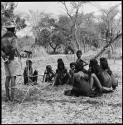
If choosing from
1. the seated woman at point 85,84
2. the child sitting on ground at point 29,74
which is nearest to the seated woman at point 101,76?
the seated woman at point 85,84

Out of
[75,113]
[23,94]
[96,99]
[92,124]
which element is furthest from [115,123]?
[23,94]

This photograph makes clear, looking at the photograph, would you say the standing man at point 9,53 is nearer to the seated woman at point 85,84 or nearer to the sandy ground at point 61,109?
the sandy ground at point 61,109

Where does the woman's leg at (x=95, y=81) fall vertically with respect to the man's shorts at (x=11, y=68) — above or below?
below

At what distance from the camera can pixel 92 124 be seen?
487cm

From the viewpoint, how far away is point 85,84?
6.83 metres

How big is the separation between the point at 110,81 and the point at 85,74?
743 mm

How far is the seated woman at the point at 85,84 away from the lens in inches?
269

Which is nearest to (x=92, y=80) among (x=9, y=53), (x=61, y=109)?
(x=61, y=109)

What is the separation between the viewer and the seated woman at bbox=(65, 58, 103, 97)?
22.4 feet

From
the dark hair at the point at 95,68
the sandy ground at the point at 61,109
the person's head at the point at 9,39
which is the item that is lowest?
the sandy ground at the point at 61,109

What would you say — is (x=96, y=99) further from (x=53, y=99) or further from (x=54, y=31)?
(x=54, y=31)

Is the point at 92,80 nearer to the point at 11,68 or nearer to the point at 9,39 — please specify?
the point at 11,68

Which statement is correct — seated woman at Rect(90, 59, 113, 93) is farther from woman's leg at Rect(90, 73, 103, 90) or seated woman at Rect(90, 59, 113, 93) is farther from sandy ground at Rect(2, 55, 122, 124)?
woman's leg at Rect(90, 73, 103, 90)

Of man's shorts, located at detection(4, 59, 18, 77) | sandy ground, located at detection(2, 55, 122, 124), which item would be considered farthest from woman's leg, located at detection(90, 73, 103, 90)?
man's shorts, located at detection(4, 59, 18, 77)
